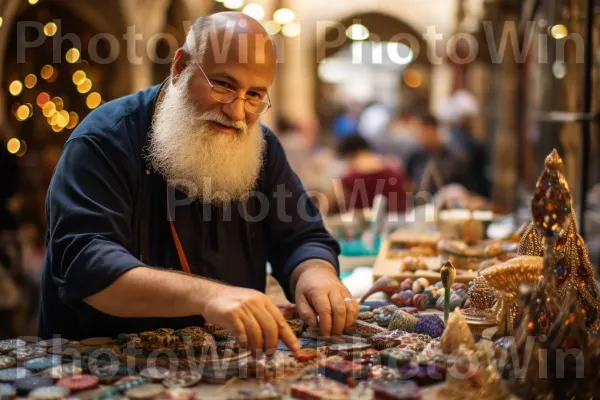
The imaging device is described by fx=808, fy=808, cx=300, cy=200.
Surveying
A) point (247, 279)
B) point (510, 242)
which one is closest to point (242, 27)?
point (247, 279)

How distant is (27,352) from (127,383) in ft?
1.35

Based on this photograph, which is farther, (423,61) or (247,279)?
(423,61)

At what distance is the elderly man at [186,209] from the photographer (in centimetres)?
210

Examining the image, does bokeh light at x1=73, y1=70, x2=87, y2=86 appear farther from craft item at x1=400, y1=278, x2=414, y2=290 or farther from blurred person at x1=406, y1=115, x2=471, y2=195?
craft item at x1=400, y1=278, x2=414, y2=290

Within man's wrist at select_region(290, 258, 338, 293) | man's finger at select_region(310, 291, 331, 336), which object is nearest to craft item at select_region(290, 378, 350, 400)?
man's finger at select_region(310, 291, 331, 336)

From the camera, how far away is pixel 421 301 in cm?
266

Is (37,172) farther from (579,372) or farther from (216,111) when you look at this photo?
(579,372)

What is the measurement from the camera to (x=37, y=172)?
25.7ft

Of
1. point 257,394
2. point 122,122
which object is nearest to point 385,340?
point 257,394

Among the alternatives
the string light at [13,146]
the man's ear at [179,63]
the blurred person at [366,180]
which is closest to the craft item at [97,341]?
the man's ear at [179,63]

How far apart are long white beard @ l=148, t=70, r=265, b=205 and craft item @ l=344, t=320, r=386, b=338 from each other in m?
0.63

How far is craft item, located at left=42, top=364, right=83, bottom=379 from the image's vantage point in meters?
1.96

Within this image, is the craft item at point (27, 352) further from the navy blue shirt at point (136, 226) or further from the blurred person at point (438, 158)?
the blurred person at point (438, 158)

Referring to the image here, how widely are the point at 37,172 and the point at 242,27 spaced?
19.2 feet
